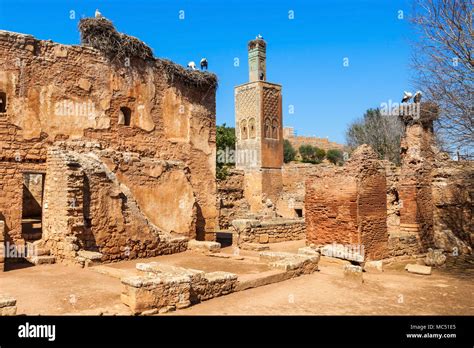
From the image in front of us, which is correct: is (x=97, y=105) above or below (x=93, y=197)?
above

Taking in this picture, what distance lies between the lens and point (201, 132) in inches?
627

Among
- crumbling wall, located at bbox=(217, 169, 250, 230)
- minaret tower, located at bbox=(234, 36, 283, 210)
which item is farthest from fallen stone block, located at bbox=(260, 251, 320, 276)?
minaret tower, located at bbox=(234, 36, 283, 210)

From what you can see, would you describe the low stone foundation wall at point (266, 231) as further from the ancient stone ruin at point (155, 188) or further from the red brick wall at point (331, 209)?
the red brick wall at point (331, 209)

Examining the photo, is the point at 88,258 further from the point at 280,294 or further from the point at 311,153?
the point at 311,153

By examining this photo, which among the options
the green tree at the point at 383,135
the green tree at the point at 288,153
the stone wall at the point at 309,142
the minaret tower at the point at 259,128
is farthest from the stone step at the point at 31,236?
the stone wall at the point at 309,142

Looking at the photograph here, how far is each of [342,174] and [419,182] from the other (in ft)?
14.4

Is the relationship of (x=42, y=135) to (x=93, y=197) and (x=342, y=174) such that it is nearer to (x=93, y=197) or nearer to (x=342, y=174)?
(x=93, y=197)

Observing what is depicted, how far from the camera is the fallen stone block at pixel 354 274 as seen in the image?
8867 millimetres

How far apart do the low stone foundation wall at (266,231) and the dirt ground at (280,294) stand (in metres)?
3.89

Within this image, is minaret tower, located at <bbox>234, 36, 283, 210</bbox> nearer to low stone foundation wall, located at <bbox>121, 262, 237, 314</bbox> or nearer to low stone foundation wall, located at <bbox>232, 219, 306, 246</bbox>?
low stone foundation wall, located at <bbox>232, 219, 306, 246</bbox>

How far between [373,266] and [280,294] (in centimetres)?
477

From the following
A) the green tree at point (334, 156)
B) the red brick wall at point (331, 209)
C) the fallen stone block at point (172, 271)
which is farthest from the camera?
the green tree at point (334, 156)

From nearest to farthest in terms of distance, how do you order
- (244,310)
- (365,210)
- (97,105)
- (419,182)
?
(244,310), (365,210), (97,105), (419,182)
